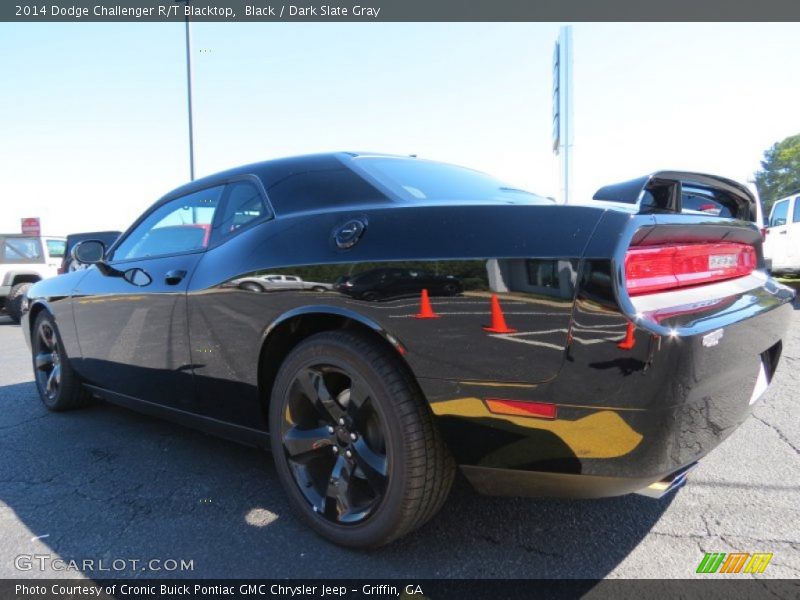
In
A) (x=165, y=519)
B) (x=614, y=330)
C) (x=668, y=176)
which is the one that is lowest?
(x=165, y=519)

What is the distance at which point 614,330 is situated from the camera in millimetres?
1429

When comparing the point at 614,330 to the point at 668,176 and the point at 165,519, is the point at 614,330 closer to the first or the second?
the point at 668,176

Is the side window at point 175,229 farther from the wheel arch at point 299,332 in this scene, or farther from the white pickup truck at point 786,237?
the white pickup truck at point 786,237

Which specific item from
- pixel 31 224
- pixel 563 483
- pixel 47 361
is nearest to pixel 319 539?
pixel 563 483

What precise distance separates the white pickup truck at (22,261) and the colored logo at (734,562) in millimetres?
12289

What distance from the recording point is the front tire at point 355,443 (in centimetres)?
175

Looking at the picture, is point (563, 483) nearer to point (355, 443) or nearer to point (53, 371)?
point (355, 443)

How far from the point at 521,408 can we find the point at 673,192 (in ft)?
2.96

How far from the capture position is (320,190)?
89.7 inches

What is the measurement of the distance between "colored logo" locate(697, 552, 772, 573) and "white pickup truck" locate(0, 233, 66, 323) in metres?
12.3

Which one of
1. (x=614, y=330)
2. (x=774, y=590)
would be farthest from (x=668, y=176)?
(x=774, y=590)

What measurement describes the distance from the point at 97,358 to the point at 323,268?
2095mm

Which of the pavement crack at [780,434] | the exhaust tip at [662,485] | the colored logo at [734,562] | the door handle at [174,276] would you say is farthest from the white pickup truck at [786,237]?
the door handle at [174,276]

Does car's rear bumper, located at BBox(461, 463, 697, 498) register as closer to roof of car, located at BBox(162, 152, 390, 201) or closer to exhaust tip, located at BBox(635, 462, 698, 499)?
exhaust tip, located at BBox(635, 462, 698, 499)
